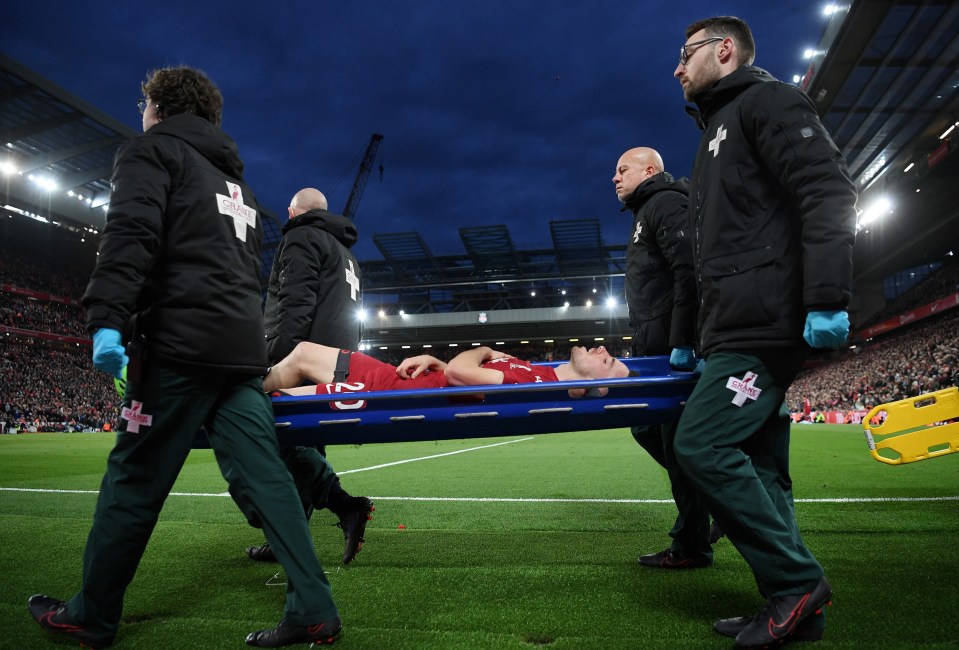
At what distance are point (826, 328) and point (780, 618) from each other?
0.97 m

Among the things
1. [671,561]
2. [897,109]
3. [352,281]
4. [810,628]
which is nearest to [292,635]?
[810,628]

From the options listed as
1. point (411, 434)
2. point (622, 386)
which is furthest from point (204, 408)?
point (622, 386)

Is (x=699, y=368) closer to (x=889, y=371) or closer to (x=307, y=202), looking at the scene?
(x=307, y=202)

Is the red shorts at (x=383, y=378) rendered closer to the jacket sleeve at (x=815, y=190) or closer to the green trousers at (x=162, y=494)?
the green trousers at (x=162, y=494)

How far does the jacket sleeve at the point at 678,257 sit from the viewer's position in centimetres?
298

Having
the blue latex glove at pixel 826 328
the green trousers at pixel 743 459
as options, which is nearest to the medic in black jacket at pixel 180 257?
the green trousers at pixel 743 459

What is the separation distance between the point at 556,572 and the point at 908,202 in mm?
35758

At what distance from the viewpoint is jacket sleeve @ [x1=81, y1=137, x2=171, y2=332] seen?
205 centimetres

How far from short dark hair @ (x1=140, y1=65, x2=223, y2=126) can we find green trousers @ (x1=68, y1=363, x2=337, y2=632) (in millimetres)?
1114

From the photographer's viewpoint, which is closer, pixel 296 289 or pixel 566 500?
pixel 296 289

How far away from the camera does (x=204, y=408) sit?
230 centimetres

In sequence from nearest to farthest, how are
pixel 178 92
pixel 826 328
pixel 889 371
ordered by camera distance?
1. pixel 826 328
2. pixel 178 92
3. pixel 889 371

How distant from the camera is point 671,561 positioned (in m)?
3.12

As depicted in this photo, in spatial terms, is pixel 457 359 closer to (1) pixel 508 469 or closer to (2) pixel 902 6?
(1) pixel 508 469
